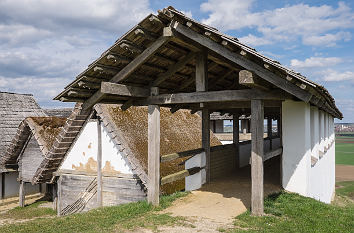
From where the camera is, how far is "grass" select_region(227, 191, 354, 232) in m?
6.56

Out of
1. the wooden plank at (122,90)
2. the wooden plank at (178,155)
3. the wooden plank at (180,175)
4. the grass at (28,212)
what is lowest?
the grass at (28,212)

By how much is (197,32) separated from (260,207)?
4.12m

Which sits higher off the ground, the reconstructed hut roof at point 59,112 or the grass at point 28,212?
the reconstructed hut roof at point 59,112

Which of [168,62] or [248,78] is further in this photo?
[168,62]

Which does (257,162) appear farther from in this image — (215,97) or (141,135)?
(141,135)

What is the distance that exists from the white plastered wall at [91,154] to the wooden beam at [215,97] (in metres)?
4.40

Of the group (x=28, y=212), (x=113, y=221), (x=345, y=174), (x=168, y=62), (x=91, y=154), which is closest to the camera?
(x=113, y=221)

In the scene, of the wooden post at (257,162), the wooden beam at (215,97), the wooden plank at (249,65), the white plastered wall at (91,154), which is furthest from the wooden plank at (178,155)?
the wooden plank at (249,65)

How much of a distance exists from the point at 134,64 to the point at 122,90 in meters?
0.74

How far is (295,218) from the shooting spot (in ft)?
23.7

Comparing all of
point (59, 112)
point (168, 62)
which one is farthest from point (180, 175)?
point (59, 112)

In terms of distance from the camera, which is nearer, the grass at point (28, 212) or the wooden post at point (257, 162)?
the wooden post at point (257, 162)

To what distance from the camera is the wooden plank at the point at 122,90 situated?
7.85 meters

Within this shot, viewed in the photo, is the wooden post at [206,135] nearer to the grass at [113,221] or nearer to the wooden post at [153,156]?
the grass at [113,221]
